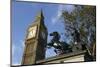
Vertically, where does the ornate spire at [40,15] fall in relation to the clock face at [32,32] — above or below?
above

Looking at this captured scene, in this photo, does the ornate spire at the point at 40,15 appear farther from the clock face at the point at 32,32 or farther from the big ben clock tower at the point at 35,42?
the clock face at the point at 32,32

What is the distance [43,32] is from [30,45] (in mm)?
214

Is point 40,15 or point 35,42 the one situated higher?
point 40,15

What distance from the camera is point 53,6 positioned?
7.75 ft

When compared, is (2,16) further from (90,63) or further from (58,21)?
(90,63)

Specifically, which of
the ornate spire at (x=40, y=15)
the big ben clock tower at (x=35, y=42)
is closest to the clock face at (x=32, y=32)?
the big ben clock tower at (x=35, y=42)

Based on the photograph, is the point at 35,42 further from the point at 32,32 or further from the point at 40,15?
the point at 40,15

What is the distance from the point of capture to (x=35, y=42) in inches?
89.6

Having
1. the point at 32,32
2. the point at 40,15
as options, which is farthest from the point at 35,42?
the point at 40,15

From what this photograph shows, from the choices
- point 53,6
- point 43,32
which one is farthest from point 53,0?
point 43,32

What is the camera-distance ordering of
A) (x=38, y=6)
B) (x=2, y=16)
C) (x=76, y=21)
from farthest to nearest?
(x=76, y=21) < (x=38, y=6) < (x=2, y=16)

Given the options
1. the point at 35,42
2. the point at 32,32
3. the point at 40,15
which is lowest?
the point at 35,42

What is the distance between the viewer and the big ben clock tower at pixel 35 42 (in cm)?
224

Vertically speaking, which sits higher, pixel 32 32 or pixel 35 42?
pixel 32 32
